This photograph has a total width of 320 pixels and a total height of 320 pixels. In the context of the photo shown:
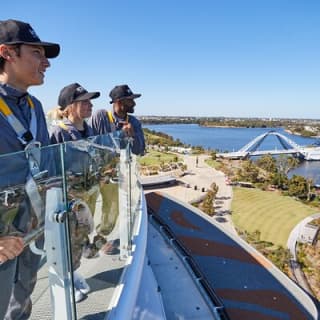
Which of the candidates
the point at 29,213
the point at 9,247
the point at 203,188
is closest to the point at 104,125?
the point at 29,213

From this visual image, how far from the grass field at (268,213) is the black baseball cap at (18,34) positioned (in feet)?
43.6

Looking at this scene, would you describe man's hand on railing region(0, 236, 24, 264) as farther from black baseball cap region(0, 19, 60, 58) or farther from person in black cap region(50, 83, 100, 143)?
person in black cap region(50, 83, 100, 143)

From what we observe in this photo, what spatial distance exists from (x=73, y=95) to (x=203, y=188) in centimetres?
2027

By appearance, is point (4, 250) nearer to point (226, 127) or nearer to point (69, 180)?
point (69, 180)

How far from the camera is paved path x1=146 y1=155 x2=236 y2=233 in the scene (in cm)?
1652

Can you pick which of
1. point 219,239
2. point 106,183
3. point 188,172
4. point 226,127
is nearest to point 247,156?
point 188,172

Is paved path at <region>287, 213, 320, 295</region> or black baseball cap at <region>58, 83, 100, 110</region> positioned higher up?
black baseball cap at <region>58, 83, 100, 110</region>

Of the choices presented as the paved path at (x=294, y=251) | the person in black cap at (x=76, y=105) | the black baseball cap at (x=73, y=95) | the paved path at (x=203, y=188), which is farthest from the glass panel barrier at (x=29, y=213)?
the paved path at (x=203, y=188)

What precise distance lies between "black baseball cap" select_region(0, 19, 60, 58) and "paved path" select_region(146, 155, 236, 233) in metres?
13.7

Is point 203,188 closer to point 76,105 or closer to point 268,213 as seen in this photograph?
point 268,213

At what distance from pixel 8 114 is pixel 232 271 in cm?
689

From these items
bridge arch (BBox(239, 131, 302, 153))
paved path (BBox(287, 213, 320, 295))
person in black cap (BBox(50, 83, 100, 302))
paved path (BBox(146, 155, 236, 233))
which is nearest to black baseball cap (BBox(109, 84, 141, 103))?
person in black cap (BBox(50, 83, 100, 302))

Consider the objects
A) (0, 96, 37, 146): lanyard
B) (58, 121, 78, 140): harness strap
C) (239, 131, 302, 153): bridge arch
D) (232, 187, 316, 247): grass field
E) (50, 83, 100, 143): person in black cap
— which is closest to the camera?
(0, 96, 37, 146): lanyard

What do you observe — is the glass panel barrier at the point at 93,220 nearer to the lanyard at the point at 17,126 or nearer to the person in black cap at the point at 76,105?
the lanyard at the point at 17,126
